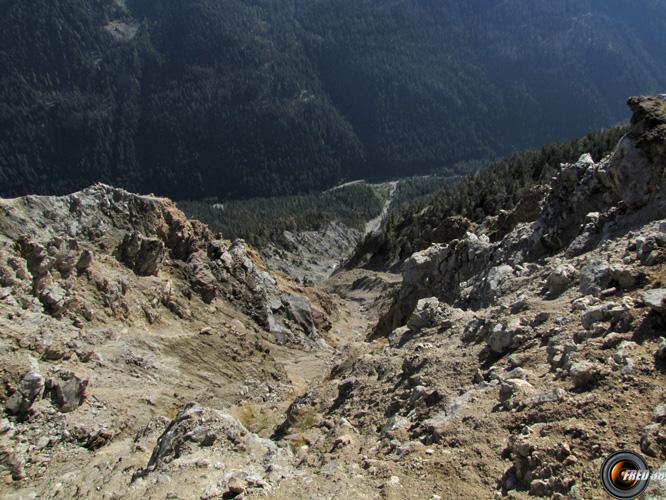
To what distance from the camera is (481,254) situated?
34.4 m

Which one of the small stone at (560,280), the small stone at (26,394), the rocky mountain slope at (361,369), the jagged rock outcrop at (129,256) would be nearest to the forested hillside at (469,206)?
the jagged rock outcrop at (129,256)

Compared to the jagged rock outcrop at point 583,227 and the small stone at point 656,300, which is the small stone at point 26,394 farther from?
the small stone at point 656,300

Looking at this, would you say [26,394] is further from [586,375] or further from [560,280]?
[560,280]

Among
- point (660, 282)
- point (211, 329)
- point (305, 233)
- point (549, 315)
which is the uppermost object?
point (660, 282)

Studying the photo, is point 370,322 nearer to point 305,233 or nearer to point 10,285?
point 10,285

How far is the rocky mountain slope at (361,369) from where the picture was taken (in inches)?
416

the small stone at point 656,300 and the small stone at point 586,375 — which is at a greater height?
the small stone at point 656,300

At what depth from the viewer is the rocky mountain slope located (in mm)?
10562

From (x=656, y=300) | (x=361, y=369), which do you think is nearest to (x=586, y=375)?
(x=656, y=300)

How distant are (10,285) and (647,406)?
79.2 ft

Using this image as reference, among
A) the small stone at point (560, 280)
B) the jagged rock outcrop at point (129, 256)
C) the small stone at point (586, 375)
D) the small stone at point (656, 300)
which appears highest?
the small stone at point (656, 300)

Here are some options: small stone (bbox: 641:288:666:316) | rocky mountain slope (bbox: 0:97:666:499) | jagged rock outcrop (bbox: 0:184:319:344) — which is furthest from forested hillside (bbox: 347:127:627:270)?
small stone (bbox: 641:288:666:316)

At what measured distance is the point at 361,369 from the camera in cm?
1898

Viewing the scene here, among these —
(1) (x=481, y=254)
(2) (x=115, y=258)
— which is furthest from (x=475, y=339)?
(2) (x=115, y=258)
